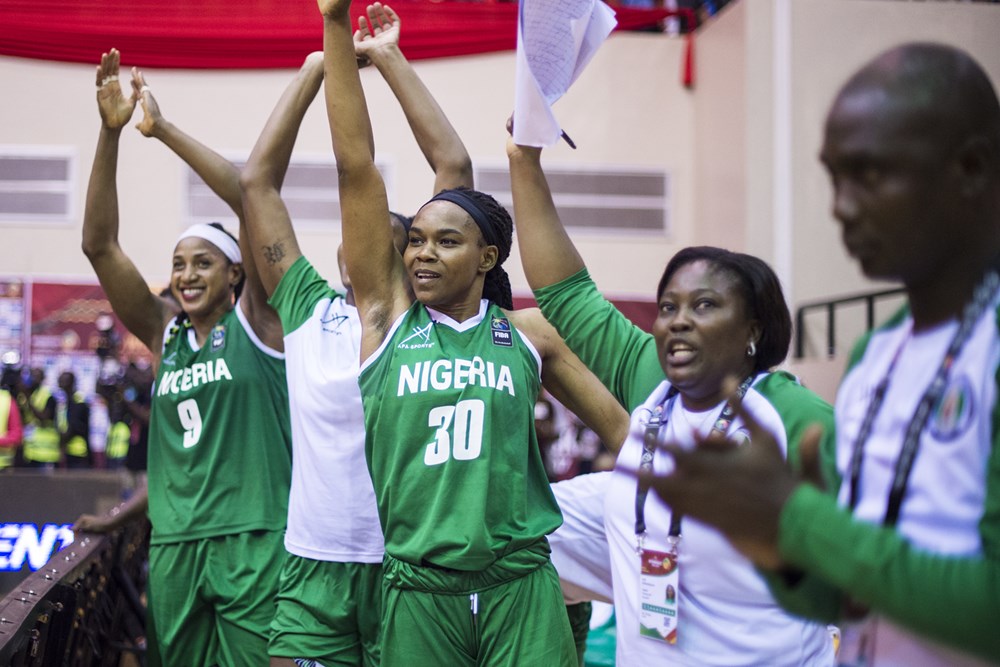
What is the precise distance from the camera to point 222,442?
356 cm

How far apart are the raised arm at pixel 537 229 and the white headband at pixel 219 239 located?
163 centimetres

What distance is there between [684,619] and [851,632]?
0.76 meters

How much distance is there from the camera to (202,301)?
3.79m

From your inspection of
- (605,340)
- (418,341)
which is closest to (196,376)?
(418,341)

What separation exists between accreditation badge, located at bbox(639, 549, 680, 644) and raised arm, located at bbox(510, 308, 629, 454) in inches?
26.3

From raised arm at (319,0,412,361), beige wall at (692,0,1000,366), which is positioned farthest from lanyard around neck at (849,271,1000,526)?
beige wall at (692,0,1000,366)

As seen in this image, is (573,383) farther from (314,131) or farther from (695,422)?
(314,131)

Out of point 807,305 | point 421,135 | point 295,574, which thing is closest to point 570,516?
point 295,574

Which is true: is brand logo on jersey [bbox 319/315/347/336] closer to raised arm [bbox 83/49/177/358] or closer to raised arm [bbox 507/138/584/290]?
raised arm [bbox 507/138/584/290]

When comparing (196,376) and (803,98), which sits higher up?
(803,98)

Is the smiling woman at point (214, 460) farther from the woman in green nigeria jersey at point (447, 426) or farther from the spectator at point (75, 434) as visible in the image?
the spectator at point (75, 434)

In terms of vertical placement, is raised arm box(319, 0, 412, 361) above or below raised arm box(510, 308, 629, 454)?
above

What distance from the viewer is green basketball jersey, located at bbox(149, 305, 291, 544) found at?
354 centimetres

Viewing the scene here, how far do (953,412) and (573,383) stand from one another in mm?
1695
